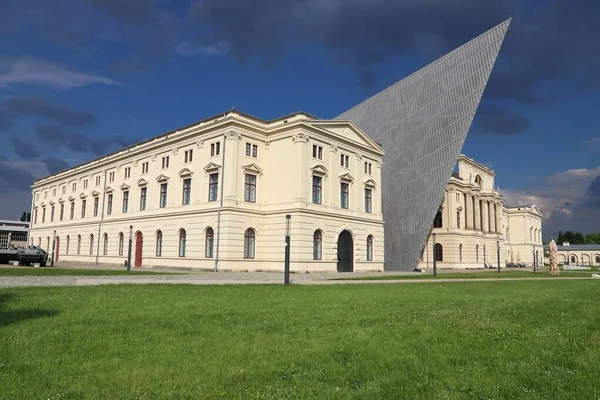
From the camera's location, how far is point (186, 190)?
1688 inches

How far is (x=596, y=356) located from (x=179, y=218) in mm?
39056

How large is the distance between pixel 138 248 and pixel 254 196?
16.2 metres

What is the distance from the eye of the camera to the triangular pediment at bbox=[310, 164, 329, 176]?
1568 inches

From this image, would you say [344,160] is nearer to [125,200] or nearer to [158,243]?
[158,243]

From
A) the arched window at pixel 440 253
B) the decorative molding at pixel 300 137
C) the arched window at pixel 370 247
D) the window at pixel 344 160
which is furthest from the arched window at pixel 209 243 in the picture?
the arched window at pixel 440 253

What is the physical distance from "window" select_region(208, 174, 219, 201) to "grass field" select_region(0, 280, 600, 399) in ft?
90.9

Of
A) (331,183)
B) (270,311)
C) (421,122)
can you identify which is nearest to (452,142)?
(421,122)

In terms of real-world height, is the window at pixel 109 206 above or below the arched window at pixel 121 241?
above

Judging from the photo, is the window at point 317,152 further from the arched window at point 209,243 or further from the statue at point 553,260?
the statue at point 553,260

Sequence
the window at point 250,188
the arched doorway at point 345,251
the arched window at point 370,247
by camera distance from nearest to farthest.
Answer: the window at point 250,188 < the arched doorway at point 345,251 < the arched window at point 370,247

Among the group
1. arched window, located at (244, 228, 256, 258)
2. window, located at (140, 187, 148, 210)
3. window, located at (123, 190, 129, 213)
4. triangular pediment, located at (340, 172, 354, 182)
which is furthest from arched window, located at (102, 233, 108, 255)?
triangular pediment, located at (340, 172, 354, 182)

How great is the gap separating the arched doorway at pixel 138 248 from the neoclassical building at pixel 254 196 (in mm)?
141

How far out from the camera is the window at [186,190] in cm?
4250

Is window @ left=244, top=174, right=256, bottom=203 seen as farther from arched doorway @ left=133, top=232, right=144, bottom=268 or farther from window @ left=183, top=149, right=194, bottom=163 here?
arched doorway @ left=133, top=232, right=144, bottom=268
